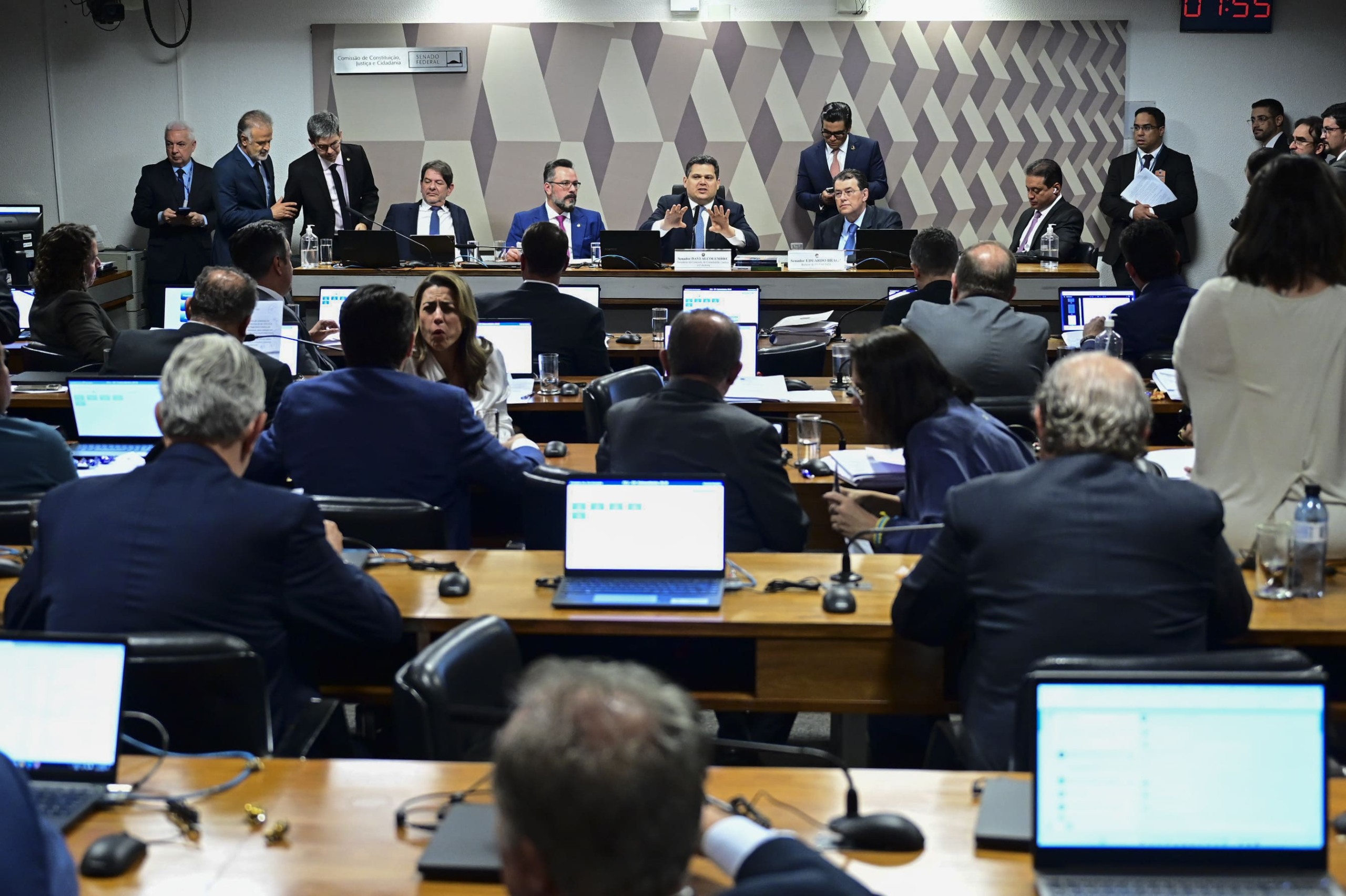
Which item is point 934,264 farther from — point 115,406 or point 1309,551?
point 115,406

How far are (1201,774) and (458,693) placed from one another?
3.66 ft

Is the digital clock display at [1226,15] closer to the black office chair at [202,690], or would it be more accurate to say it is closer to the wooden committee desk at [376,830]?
the wooden committee desk at [376,830]

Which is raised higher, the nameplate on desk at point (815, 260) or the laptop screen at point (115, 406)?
the nameplate on desk at point (815, 260)

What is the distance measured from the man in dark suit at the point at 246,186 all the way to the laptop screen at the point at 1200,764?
27.3ft

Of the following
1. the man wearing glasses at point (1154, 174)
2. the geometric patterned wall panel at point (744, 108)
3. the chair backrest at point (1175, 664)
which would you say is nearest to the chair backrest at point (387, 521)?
the chair backrest at point (1175, 664)

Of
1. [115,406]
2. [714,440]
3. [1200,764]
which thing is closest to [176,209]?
[115,406]

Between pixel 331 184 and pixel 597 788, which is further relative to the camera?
pixel 331 184

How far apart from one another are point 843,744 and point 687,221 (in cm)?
628

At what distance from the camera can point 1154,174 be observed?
31.7 ft

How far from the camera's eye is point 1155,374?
5.33 meters

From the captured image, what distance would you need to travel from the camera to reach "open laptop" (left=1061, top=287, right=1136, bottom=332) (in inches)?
271

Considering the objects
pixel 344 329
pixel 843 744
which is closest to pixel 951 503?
pixel 843 744

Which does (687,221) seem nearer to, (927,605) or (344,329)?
(344,329)

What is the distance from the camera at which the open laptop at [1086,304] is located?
6.89 meters
